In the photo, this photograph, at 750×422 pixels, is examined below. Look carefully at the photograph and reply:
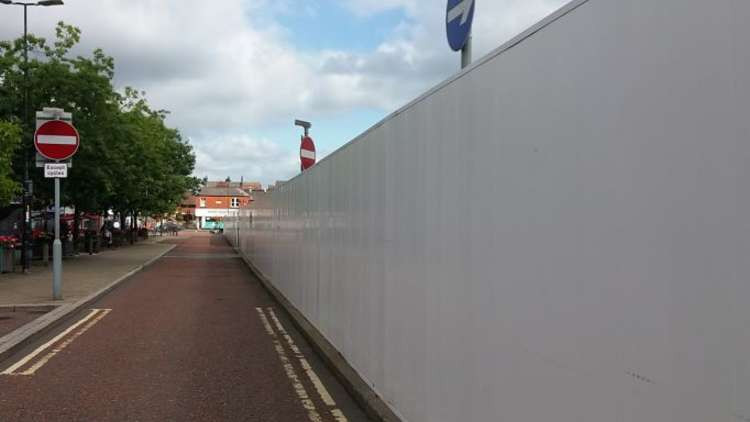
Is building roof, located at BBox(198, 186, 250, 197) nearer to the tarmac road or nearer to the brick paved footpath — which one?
the brick paved footpath

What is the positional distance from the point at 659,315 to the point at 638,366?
22 centimetres

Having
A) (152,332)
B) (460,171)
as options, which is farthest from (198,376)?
(460,171)

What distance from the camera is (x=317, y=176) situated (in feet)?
30.9

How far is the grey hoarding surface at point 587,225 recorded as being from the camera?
1859mm

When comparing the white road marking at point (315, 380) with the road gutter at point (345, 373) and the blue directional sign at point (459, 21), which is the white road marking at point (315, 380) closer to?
the road gutter at point (345, 373)

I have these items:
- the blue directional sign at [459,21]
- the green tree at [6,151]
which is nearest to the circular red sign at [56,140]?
the green tree at [6,151]

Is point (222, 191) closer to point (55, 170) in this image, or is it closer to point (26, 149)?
point (26, 149)

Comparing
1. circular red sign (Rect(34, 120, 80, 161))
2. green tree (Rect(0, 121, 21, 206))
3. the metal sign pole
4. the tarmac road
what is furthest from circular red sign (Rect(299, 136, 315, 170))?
green tree (Rect(0, 121, 21, 206))

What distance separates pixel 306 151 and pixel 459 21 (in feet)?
33.3

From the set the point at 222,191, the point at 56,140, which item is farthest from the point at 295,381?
the point at 222,191

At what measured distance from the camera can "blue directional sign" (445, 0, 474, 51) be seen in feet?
15.9

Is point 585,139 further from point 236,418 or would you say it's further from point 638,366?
point 236,418

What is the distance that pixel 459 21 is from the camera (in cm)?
496

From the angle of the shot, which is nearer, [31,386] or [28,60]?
[31,386]
